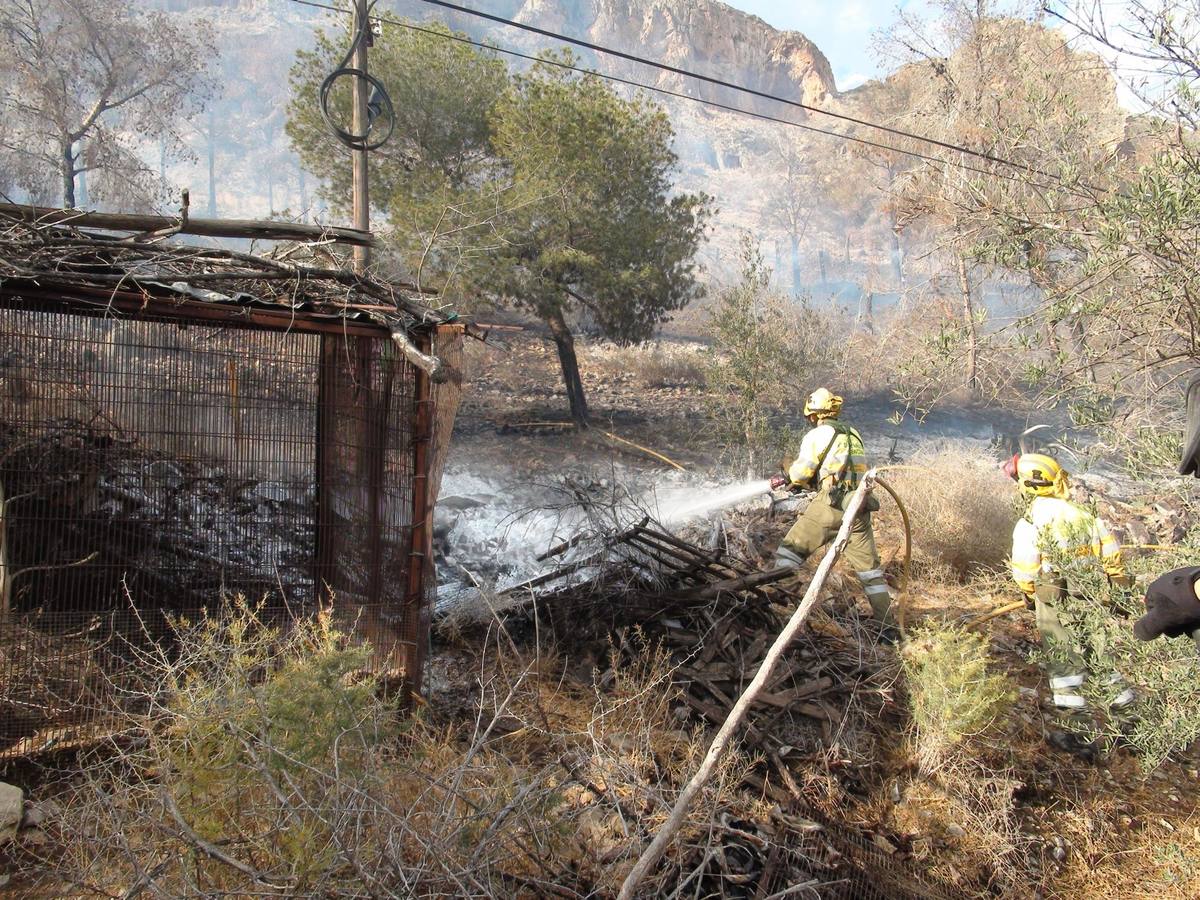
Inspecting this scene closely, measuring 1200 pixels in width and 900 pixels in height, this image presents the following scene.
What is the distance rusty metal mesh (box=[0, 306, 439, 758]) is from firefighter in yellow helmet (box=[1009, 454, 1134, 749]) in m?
3.78

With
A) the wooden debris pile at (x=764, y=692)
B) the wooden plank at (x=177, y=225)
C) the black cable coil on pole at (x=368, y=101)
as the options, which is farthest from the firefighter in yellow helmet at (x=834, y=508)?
the black cable coil on pole at (x=368, y=101)

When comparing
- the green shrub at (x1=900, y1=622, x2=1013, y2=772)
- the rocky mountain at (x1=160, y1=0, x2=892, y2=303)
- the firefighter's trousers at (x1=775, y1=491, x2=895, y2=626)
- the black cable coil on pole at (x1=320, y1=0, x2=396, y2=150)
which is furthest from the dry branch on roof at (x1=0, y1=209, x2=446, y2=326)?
the rocky mountain at (x1=160, y1=0, x2=892, y2=303)

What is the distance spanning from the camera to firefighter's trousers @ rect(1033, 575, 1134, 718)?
4.54 m

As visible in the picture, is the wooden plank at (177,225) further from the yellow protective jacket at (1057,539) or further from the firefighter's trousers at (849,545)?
the yellow protective jacket at (1057,539)

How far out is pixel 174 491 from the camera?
Result: 3.82m

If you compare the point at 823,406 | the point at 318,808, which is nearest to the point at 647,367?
the point at 823,406

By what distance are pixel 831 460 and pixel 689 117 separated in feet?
230

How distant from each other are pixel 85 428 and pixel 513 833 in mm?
2800

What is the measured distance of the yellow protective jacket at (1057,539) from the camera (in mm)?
4258

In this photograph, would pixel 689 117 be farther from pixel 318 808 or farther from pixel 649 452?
pixel 318 808

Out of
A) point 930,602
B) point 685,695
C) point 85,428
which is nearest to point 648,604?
point 685,695

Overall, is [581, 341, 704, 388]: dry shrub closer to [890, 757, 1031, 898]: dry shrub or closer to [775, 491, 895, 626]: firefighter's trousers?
[775, 491, 895, 626]: firefighter's trousers

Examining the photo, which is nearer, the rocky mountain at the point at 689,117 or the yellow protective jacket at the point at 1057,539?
the yellow protective jacket at the point at 1057,539

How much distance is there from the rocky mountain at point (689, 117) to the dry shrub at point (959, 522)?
37023 mm
